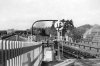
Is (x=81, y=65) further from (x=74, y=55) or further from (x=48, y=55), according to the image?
(x=74, y=55)

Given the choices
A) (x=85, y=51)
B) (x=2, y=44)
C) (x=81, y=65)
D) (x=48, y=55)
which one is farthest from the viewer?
(x=85, y=51)

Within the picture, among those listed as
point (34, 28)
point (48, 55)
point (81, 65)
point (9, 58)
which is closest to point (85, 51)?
point (48, 55)

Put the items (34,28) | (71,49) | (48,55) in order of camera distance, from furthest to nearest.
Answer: (71,49) → (48,55) → (34,28)

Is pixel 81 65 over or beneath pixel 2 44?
beneath

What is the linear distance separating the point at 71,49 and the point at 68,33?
174 feet

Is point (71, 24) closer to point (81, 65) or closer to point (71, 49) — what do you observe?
point (71, 49)

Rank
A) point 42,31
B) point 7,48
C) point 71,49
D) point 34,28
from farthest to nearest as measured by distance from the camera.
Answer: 1. point 71,49
2. point 34,28
3. point 42,31
4. point 7,48

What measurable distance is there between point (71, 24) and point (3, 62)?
4039 inches

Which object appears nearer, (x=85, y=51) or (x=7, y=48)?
(x=7, y=48)

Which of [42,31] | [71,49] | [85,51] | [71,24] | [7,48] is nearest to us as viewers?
[7,48]

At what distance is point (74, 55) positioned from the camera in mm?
49375

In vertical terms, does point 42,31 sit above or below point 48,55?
above

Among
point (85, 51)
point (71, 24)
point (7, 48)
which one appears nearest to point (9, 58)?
point (7, 48)

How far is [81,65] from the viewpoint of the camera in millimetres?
19641
